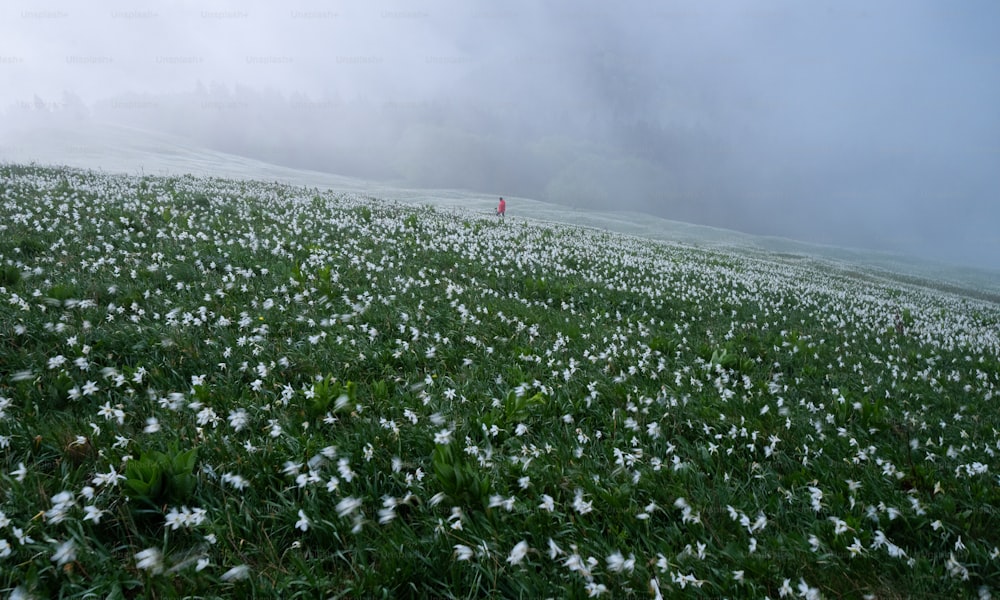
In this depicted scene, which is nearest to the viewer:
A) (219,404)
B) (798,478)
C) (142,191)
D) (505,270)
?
(798,478)

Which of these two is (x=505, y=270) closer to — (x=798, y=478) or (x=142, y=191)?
(x=798, y=478)

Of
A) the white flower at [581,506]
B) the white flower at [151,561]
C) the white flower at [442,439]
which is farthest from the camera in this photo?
the white flower at [442,439]

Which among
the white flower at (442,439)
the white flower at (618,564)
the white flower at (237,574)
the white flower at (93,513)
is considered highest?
the white flower at (442,439)

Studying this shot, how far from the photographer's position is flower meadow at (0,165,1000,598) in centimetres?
275

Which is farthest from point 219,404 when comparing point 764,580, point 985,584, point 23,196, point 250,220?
point 23,196

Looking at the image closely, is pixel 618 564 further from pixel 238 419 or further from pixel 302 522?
pixel 238 419

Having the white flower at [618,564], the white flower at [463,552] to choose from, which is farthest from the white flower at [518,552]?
the white flower at [618,564]

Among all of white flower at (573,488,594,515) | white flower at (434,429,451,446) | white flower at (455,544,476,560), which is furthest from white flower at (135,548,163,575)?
white flower at (573,488,594,515)

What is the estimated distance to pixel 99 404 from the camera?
4.13m

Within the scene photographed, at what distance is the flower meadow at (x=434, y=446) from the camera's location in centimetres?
275

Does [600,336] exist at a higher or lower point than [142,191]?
lower

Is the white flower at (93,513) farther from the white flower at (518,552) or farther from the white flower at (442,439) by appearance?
the white flower at (518,552)

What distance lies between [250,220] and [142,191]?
604 cm

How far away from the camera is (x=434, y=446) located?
3957 mm
